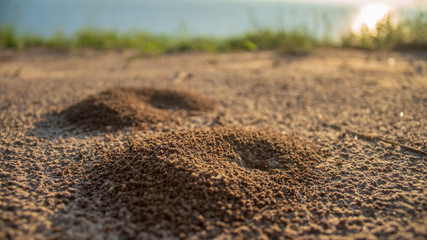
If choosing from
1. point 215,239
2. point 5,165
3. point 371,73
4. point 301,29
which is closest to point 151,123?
point 5,165

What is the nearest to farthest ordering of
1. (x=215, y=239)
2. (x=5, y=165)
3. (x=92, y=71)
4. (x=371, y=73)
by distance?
(x=215, y=239)
(x=5, y=165)
(x=371, y=73)
(x=92, y=71)

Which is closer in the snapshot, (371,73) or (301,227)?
(301,227)

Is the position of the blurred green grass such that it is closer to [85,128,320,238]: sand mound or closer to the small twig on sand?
the small twig on sand

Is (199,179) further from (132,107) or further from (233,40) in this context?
(233,40)

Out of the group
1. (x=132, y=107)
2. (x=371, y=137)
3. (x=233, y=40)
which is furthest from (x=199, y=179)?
(x=233, y=40)

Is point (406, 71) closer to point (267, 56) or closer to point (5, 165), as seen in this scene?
point (267, 56)

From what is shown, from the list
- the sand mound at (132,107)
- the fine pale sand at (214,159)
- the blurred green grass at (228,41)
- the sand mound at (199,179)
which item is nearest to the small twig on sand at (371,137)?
the fine pale sand at (214,159)

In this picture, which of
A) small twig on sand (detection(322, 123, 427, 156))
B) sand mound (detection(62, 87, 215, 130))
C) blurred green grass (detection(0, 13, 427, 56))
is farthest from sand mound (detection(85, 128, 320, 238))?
blurred green grass (detection(0, 13, 427, 56))

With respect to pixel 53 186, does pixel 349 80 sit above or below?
above
